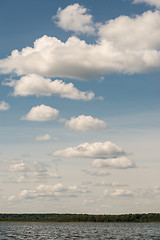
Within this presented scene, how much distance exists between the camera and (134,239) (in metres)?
123

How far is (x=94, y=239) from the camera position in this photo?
12050cm

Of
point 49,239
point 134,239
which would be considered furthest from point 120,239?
point 49,239

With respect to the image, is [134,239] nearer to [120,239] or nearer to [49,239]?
[120,239]

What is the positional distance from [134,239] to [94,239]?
1427 centimetres

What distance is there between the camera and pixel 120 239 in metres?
122

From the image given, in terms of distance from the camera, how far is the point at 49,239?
407ft

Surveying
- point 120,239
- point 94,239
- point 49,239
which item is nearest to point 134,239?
point 120,239

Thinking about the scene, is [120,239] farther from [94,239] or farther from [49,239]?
[49,239]

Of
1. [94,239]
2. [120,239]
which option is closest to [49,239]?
[94,239]

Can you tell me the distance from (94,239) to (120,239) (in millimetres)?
9347

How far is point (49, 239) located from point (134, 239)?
98.3 ft
